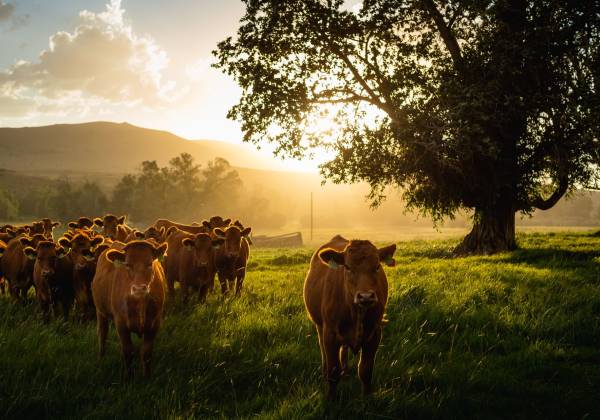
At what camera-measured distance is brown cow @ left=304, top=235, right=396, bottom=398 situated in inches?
197

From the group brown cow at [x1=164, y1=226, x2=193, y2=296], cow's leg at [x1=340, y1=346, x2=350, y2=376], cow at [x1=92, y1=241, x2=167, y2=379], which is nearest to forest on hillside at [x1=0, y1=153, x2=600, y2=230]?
brown cow at [x1=164, y1=226, x2=193, y2=296]

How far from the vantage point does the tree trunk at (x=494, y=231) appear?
60.2ft

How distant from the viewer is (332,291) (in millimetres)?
5578

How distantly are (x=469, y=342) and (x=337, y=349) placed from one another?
293cm

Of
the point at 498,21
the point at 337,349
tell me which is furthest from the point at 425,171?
the point at 337,349

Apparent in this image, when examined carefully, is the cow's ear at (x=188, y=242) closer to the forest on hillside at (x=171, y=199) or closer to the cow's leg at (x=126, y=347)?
the cow's leg at (x=126, y=347)

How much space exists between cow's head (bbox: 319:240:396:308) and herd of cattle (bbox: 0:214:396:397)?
10mm

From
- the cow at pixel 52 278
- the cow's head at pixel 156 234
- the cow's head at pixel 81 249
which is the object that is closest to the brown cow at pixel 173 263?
the cow's head at pixel 156 234

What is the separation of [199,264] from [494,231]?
13.0 m

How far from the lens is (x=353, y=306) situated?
5219 mm

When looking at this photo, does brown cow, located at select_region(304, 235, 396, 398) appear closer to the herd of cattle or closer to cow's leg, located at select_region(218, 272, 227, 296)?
the herd of cattle

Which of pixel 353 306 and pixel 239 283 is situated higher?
pixel 353 306

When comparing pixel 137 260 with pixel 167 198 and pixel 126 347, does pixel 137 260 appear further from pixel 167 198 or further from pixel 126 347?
pixel 167 198

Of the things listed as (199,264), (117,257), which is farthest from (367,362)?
(199,264)
